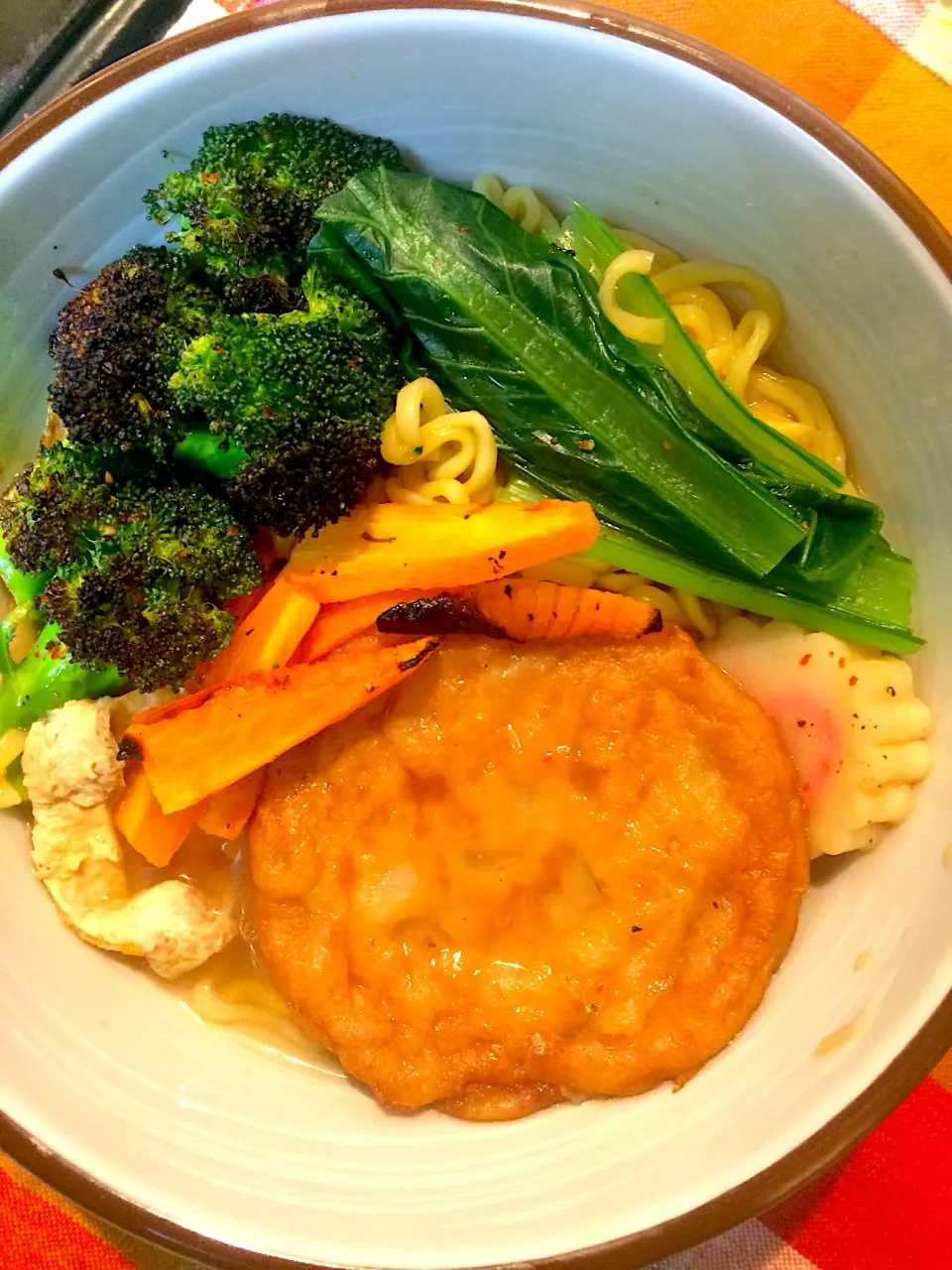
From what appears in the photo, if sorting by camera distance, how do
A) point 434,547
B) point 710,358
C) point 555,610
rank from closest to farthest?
point 434,547 → point 555,610 → point 710,358

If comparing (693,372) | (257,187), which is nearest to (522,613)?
(693,372)

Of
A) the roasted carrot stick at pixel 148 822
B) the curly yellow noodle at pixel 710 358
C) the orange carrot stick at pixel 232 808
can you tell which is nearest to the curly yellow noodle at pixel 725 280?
the curly yellow noodle at pixel 710 358

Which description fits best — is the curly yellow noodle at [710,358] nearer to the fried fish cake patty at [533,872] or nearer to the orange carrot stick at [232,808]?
the fried fish cake patty at [533,872]

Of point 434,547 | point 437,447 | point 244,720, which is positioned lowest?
point 244,720

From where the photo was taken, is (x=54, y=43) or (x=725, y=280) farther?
(x=54, y=43)

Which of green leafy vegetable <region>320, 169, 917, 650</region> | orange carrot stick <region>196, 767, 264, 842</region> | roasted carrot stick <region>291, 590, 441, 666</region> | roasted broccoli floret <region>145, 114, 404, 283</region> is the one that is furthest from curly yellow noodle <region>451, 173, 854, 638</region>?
orange carrot stick <region>196, 767, 264, 842</region>

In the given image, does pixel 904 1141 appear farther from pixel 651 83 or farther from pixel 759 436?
pixel 651 83

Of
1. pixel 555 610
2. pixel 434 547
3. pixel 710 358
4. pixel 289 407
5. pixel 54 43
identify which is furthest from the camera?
pixel 54 43

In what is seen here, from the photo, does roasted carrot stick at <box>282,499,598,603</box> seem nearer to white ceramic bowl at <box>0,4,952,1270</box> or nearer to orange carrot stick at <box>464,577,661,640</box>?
orange carrot stick at <box>464,577,661,640</box>

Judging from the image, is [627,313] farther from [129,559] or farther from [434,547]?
[129,559]
